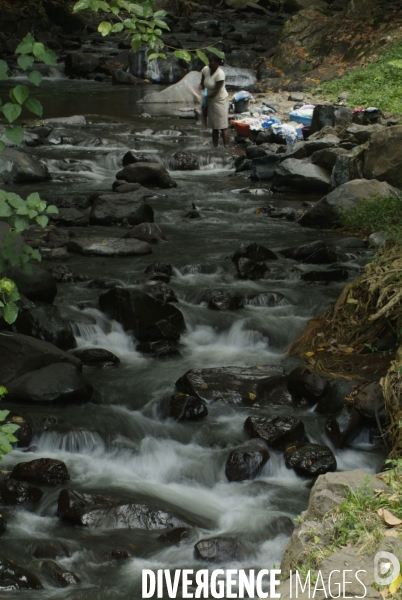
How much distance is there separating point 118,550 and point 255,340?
133 inches

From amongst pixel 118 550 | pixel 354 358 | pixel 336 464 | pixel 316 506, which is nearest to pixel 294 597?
pixel 316 506

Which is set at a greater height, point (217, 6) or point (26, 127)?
point (217, 6)

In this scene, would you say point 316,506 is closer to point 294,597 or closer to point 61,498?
point 294,597

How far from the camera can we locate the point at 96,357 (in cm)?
692

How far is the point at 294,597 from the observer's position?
3086mm

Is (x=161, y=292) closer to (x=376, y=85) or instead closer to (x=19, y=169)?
(x=19, y=169)

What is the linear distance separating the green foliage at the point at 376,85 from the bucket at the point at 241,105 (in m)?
2.20

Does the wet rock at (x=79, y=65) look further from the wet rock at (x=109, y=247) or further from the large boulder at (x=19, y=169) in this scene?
the wet rock at (x=109, y=247)

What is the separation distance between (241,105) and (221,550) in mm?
16177

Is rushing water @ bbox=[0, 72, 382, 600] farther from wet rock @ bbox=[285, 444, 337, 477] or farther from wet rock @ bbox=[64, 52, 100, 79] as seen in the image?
wet rock @ bbox=[64, 52, 100, 79]

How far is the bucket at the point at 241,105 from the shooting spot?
19.2 metres

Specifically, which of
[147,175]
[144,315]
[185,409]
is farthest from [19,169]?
[185,409]

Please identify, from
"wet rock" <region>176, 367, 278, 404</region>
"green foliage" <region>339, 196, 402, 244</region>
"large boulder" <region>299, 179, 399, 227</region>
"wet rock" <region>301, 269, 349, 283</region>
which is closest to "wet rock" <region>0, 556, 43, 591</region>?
"wet rock" <region>176, 367, 278, 404</region>

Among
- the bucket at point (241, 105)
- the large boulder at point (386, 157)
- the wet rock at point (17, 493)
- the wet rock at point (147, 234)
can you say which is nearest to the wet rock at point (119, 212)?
the wet rock at point (147, 234)
